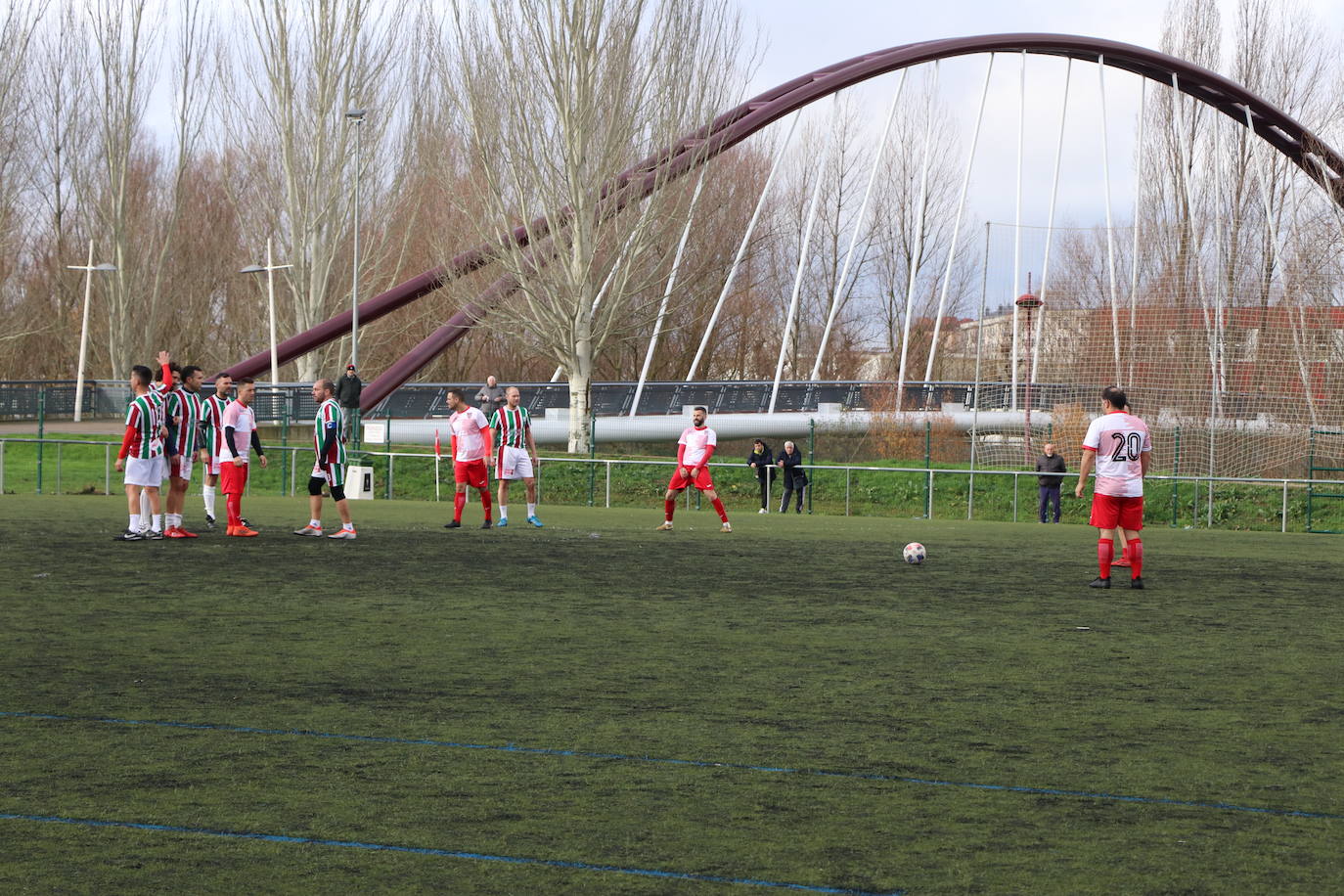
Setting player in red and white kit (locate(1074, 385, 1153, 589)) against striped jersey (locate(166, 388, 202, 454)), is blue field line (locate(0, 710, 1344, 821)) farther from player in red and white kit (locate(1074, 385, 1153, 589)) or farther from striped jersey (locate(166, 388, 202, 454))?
striped jersey (locate(166, 388, 202, 454))

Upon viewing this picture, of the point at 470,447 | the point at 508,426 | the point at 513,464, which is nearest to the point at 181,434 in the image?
the point at 470,447

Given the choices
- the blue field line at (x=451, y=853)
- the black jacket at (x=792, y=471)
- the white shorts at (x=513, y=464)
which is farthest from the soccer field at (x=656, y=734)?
the black jacket at (x=792, y=471)

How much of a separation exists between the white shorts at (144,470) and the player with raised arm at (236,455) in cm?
113

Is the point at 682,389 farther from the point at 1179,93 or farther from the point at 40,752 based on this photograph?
the point at 40,752

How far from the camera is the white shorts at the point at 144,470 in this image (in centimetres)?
1483

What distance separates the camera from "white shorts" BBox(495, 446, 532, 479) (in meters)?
19.3

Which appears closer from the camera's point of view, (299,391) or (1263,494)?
(1263,494)

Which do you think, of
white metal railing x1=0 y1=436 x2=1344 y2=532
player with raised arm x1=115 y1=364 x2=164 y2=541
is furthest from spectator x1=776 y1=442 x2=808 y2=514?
player with raised arm x1=115 y1=364 x2=164 y2=541

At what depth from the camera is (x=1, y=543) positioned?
49.0 feet

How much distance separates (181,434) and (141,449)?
77 cm

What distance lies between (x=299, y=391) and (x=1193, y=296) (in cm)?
2164

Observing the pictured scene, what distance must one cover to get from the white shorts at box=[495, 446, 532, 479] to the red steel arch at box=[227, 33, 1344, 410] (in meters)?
16.6

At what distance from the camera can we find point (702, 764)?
5766 millimetres

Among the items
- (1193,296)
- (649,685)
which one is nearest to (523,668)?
(649,685)
